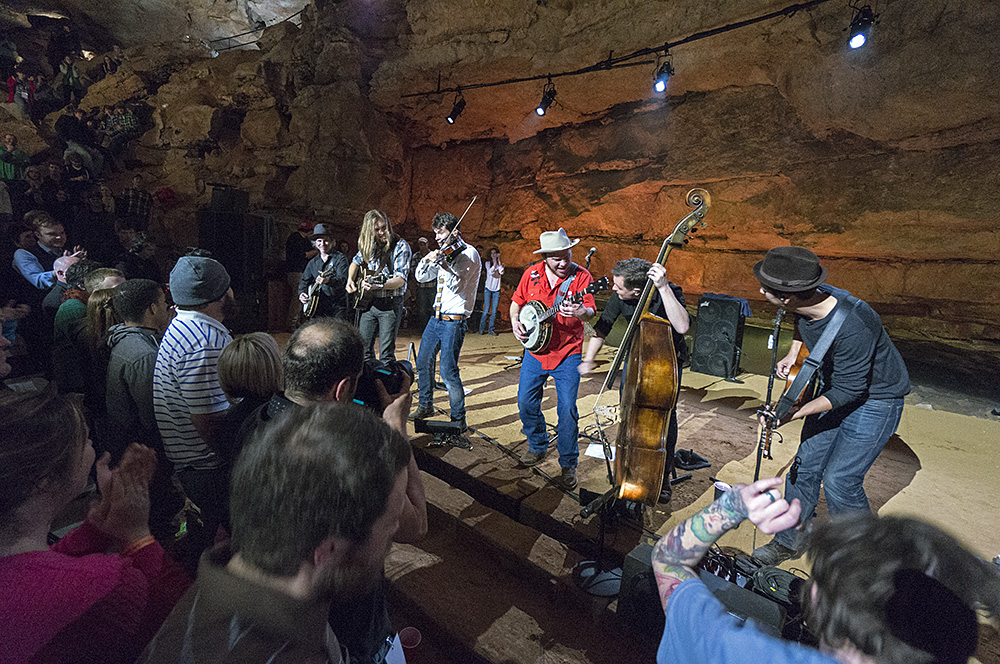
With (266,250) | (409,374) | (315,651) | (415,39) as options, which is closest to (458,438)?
(409,374)

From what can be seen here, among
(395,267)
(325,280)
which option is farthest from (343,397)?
(325,280)

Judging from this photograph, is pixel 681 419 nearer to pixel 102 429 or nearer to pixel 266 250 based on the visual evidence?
pixel 102 429

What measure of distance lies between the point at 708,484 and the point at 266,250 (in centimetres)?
946

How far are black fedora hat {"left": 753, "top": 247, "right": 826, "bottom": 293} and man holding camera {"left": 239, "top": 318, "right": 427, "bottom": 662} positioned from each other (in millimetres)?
2271

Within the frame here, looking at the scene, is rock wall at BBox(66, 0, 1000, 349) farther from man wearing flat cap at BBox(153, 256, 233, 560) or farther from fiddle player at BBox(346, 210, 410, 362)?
man wearing flat cap at BBox(153, 256, 233, 560)

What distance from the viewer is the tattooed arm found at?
46.3 inches

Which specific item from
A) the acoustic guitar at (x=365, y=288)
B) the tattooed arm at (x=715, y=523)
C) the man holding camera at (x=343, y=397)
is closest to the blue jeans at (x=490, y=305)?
the acoustic guitar at (x=365, y=288)

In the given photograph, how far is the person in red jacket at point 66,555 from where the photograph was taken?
1.01 metres

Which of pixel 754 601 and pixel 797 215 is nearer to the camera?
pixel 754 601

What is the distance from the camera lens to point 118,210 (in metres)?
9.62

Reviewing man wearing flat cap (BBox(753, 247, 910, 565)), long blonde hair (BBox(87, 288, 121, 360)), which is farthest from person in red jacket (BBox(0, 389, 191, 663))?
man wearing flat cap (BBox(753, 247, 910, 565))

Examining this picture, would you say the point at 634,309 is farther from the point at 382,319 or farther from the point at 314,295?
the point at 314,295

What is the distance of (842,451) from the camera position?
9.31 ft

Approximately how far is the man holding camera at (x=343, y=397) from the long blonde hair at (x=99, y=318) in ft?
7.12
